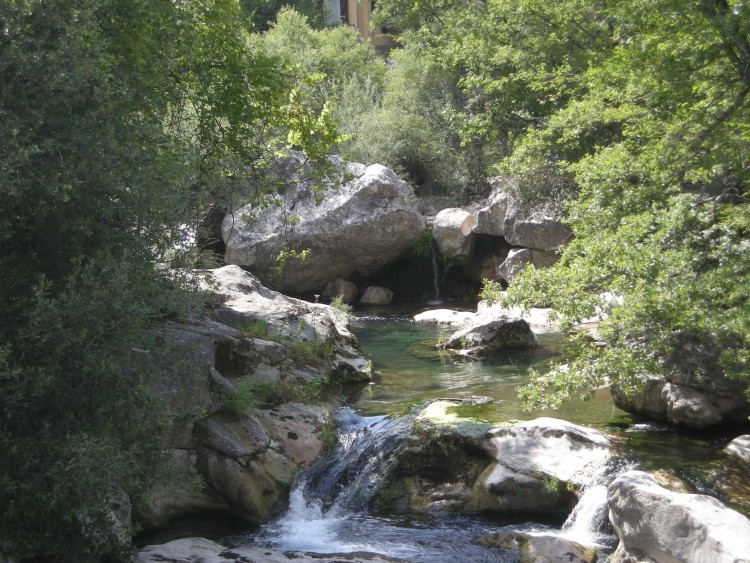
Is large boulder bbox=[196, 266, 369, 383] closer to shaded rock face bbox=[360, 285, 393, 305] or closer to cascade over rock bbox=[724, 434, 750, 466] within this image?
cascade over rock bbox=[724, 434, 750, 466]

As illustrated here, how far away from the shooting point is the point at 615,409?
11.0 metres

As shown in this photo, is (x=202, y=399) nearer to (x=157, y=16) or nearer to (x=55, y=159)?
(x=55, y=159)

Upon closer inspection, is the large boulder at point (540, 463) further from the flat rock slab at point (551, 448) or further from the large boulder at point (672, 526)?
the large boulder at point (672, 526)

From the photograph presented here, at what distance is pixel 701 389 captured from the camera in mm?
9641

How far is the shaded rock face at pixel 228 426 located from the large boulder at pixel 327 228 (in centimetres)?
1114

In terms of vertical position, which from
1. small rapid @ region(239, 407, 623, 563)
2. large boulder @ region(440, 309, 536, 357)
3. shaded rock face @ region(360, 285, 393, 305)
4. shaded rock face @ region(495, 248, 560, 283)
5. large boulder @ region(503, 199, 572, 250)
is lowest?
small rapid @ region(239, 407, 623, 563)

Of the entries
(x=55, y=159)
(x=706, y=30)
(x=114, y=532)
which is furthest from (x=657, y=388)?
(x=55, y=159)

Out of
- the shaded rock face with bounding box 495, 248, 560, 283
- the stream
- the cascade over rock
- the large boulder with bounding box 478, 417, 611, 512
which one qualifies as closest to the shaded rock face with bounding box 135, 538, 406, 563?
the stream

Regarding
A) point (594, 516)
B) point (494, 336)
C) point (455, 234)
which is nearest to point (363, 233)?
point (455, 234)

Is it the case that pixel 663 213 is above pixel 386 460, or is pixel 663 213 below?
above

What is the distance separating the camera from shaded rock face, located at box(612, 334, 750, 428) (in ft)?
31.0

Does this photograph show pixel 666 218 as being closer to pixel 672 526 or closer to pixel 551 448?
pixel 551 448

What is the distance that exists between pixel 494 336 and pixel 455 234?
28.4 feet

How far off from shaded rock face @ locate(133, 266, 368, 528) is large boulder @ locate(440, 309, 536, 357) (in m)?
4.85
